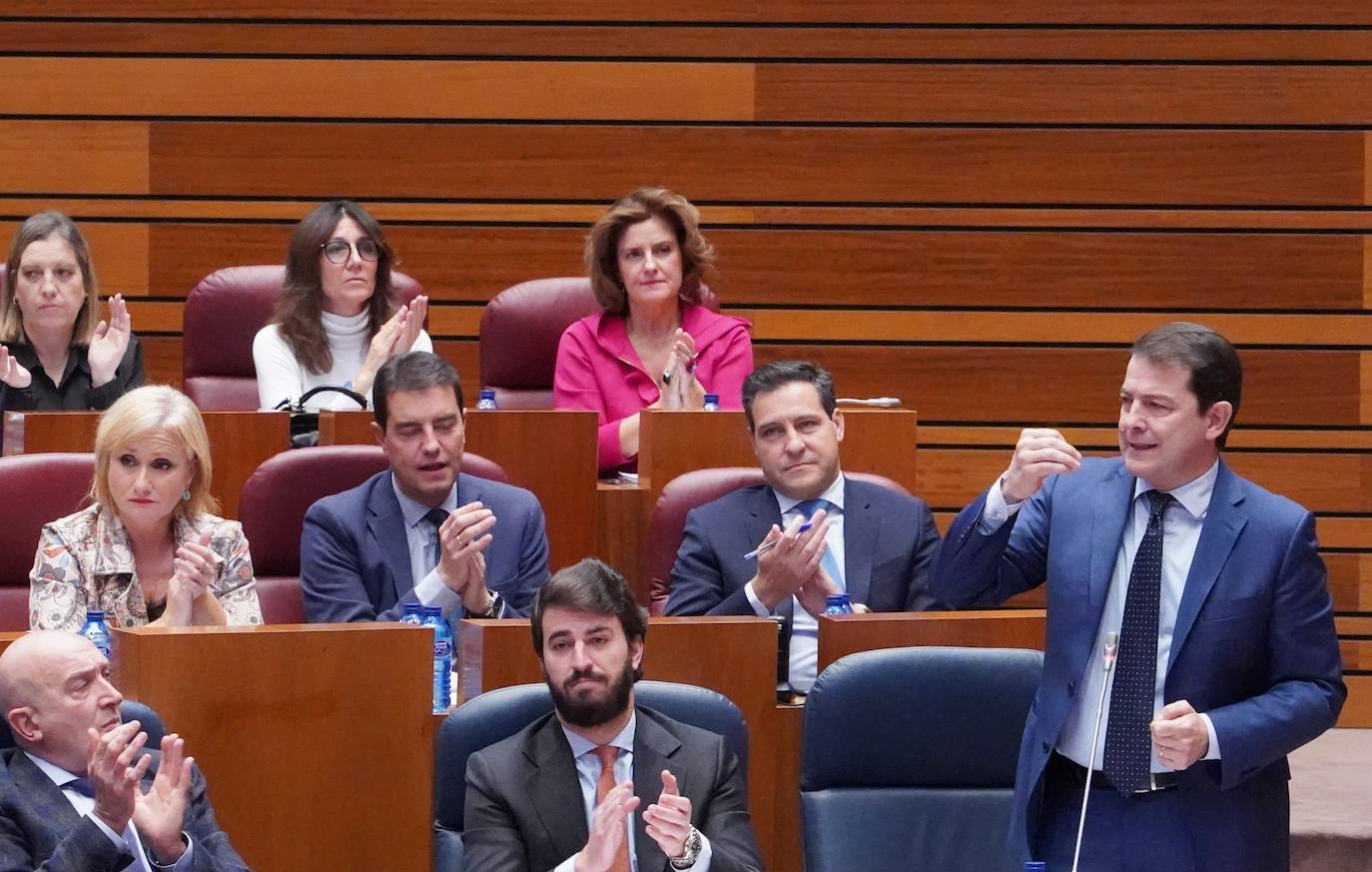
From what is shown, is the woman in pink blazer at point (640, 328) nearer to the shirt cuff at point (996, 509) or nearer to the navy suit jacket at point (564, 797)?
the navy suit jacket at point (564, 797)

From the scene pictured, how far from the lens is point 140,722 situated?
241 centimetres

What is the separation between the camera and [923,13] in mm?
4977

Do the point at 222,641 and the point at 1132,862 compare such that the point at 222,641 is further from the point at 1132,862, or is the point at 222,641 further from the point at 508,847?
the point at 1132,862

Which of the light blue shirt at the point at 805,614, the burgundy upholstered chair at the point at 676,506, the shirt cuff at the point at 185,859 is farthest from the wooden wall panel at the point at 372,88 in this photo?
the shirt cuff at the point at 185,859

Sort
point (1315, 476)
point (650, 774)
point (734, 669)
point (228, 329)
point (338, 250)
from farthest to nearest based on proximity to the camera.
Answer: point (1315, 476) < point (228, 329) < point (338, 250) < point (734, 669) < point (650, 774)

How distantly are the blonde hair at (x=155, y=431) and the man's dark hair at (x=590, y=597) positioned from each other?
2.75 ft

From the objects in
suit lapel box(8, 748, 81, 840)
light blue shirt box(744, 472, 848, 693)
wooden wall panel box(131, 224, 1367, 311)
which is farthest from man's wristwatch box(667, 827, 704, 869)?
wooden wall panel box(131, 224, 1367, 311)

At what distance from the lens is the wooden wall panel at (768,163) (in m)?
4.97

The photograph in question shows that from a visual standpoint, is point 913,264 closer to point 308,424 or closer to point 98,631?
point 308,424

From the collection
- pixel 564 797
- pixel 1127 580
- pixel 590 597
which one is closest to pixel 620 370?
pixel 590 597

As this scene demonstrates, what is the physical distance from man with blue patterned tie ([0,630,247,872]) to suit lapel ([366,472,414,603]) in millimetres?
840

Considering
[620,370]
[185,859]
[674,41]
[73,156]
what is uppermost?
[674,41]

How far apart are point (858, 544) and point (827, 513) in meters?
0.08

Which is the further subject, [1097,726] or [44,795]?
[44,795]
